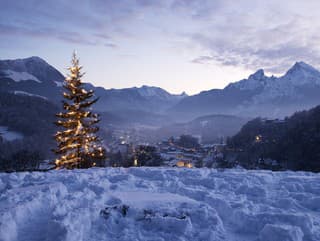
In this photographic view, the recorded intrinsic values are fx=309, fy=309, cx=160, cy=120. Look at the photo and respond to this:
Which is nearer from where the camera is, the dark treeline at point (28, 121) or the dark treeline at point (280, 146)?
the dark treeline at point (280, 146)

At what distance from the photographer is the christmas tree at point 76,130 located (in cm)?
2352

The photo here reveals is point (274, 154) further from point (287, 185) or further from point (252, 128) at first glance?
point (287, 185)

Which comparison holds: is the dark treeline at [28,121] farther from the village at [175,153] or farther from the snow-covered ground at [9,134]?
the village at [175,153]

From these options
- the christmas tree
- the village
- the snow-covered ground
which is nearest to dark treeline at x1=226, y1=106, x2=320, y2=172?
the village

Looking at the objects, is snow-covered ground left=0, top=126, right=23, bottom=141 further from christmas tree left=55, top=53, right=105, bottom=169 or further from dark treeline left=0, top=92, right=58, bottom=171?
christmas tree left=55, top=53, right=105, bottom=169

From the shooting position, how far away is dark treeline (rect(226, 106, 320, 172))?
68500mm

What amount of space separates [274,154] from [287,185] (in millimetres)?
75191

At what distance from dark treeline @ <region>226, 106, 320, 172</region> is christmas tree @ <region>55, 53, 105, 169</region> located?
49.8m

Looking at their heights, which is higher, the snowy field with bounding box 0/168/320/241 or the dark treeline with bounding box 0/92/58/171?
the snowy field with bounding box 0/168/320/241

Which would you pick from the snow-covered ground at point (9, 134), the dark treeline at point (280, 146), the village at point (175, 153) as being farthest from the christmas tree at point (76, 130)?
the snow-covered ground at point (9, 134)

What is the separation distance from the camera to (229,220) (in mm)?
5695

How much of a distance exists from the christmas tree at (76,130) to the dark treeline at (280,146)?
1959 inches

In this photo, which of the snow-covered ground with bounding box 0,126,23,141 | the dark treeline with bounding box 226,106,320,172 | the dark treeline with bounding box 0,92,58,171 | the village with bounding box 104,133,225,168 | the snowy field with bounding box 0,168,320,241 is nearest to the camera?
the snowy field with bounding box 0,168,320,241

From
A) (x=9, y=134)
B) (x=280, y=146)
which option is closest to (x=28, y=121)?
(x=9, y=134)
